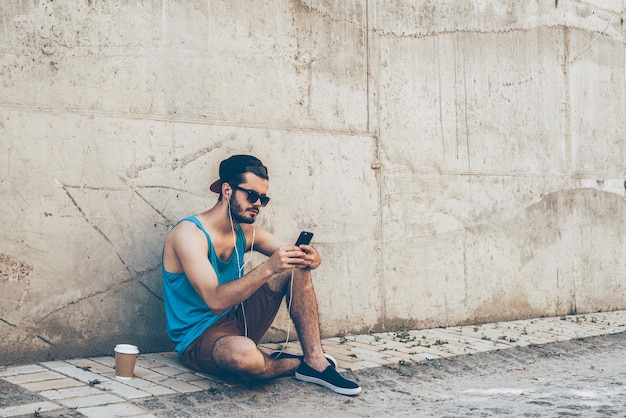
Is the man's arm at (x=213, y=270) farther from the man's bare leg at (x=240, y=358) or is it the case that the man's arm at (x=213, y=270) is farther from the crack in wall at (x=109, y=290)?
the crack in wall at (x=109, y=290)

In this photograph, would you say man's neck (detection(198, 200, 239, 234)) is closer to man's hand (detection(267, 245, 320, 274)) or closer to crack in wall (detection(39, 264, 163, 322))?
man's hand (detection(267, 245, 320, 274))

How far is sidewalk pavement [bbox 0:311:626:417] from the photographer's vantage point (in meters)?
3.66

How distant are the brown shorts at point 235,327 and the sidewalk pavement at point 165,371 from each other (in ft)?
0.33

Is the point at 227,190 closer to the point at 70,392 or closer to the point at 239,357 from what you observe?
the point at 239,357

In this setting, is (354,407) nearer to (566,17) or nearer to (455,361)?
(455,361)

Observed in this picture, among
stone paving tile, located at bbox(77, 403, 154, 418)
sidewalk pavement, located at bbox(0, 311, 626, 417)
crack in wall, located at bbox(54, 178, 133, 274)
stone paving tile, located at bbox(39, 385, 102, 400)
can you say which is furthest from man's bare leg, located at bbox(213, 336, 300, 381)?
crack in wall, located at bbox(54, 178, 133, 274)

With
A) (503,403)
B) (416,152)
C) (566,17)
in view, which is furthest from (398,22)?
(503,403)

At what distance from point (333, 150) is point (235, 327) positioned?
6.40 feet

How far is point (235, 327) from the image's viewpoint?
4453 mm

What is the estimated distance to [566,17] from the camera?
7609 millimetres

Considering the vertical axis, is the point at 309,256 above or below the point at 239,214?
below

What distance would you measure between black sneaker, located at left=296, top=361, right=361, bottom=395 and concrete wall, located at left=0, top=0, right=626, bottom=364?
110 cm

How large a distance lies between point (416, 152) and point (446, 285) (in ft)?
4.02

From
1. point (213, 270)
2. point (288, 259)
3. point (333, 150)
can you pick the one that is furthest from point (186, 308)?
point (333, 150)
